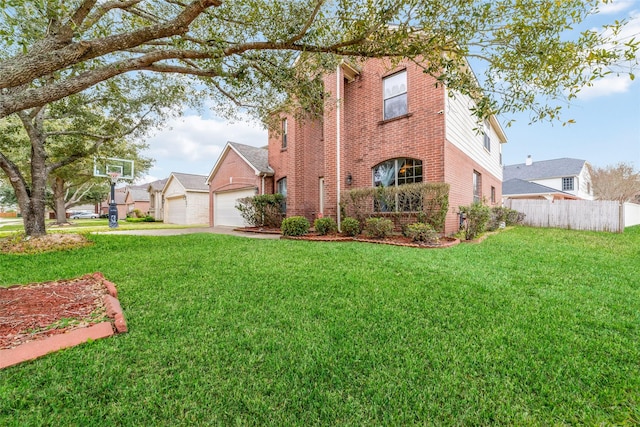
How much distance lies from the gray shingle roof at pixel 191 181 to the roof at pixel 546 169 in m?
29.8

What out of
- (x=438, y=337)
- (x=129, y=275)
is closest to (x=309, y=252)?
(x=129, y=275)

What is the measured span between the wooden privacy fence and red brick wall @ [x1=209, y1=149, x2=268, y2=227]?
1404cm

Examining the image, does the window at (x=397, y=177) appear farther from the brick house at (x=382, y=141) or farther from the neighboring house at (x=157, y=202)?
the neighboring house at (x=157, y=202)

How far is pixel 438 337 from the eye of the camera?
246 centimetres

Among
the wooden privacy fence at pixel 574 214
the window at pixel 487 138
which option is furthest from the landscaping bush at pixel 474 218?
the wooden privacy fence at pixel 574 214

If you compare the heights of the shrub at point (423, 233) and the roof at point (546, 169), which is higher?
the roof at point (546, 169)

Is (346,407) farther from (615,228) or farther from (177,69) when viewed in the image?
(615,228)

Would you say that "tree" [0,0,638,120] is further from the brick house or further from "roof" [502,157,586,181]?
"roof" [502,157,586,181]

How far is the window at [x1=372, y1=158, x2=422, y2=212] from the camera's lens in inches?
305

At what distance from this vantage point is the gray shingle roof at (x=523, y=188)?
21.2 m

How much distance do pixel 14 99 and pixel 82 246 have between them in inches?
218

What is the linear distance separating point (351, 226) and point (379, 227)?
103 centimetres

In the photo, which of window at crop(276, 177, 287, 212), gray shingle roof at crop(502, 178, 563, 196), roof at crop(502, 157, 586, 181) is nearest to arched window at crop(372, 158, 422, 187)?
window at crop(276, 177, 287, 212)

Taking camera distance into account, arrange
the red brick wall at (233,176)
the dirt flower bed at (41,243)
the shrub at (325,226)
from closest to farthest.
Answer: the dirt flower bed at (41,243) < the shrub at (325,226) < the red brick wall at (233,176)
